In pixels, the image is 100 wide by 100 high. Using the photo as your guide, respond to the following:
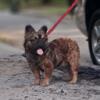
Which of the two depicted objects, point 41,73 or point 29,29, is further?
point 41,73

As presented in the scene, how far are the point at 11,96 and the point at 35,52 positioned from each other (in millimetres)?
703

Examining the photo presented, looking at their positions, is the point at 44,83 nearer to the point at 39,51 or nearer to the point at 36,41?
the point at 39,51

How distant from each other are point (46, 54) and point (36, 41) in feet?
1.47

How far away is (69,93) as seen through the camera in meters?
8.18

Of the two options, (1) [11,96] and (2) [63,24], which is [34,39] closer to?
(1) [11,96]

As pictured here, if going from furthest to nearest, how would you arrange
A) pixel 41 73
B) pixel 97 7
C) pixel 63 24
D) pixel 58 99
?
1. pixel 63 24
2. pixel 97 7
3. pixel 41 73
4. pixel 58 99

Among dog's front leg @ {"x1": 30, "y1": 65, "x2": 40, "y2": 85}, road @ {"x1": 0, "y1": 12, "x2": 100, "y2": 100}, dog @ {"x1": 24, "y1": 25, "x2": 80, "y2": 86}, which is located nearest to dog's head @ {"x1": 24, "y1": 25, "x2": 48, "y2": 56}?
dog @ {"x1": 24, "y1": 25, "x2": 80, "y2": 86}

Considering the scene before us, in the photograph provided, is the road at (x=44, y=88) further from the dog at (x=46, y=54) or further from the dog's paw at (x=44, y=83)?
the dog at (x=46, y=54)

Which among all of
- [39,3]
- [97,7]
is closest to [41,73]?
[97,7]

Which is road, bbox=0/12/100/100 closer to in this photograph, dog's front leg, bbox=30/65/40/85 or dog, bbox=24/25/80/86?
dog's front leg, bbox=30/65/40/85

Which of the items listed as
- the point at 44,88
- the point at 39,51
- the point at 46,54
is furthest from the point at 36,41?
the point at 44,88

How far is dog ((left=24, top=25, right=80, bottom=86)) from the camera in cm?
823

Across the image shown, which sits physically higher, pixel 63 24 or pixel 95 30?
pixel 63 24

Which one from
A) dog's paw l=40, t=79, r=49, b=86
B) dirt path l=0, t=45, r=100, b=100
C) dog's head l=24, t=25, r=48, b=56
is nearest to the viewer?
dirt path l=0, t=45, r=100, b=100
